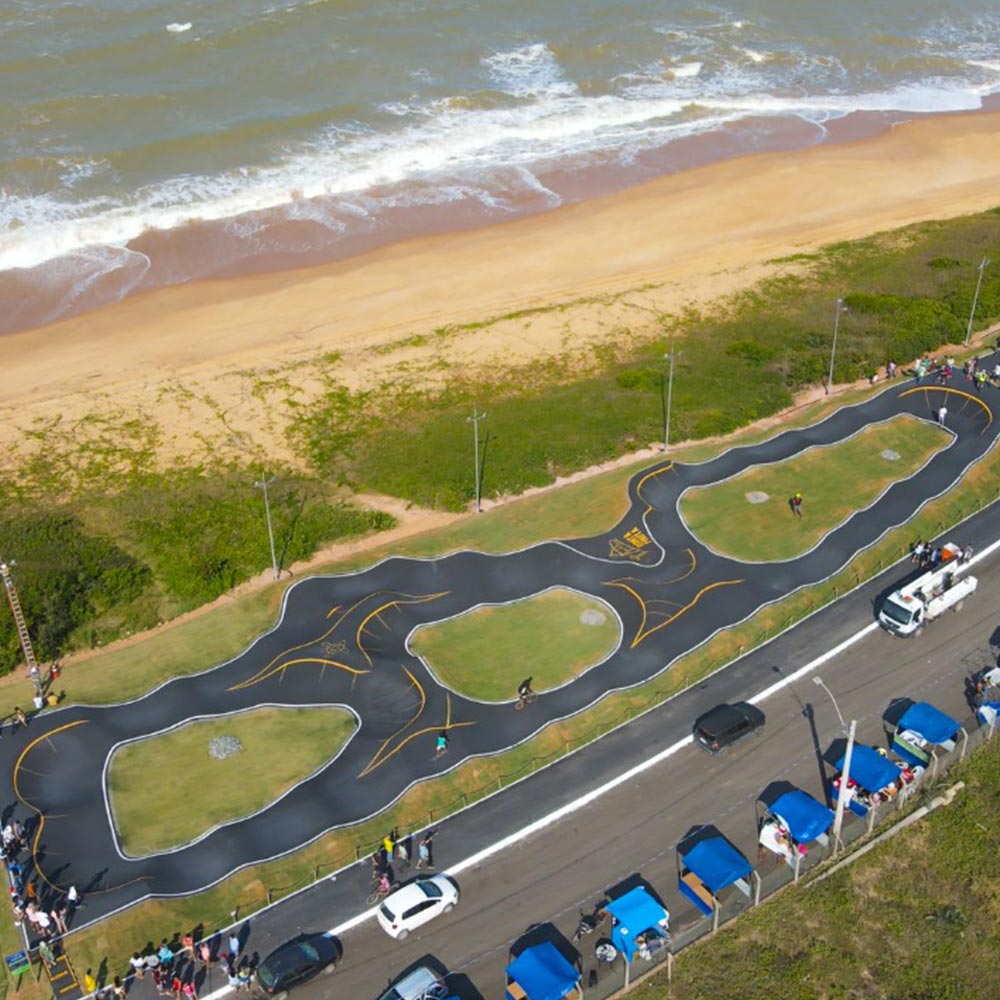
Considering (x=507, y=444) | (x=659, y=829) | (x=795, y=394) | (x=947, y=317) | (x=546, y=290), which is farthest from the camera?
(x=546, y=290)

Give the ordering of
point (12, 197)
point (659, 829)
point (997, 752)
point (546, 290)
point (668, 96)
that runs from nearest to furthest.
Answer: point (659, 829)
point (997, 752)
point (546, 290)
point (12, 197)
point (668, 96)

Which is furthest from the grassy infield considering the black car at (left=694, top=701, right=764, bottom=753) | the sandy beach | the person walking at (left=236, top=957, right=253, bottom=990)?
the sandy beach

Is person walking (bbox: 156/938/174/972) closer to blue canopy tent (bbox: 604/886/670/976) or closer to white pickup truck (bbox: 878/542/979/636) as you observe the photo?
blue canopy tent (bbox: 604/886/670/976)

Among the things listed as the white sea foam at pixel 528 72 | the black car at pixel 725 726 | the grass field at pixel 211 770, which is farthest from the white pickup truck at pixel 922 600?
the white sea foam at pixel 528 72

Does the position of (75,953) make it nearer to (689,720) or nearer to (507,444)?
(689,720)

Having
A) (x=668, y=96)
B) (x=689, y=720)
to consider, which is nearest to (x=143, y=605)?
(x=689, y=720)

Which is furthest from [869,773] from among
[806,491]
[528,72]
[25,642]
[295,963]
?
[528,72]
